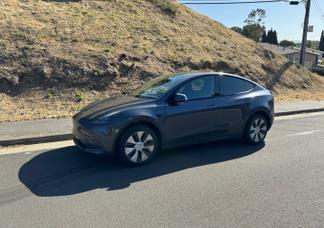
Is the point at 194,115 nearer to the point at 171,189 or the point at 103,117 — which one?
the point at 103,117

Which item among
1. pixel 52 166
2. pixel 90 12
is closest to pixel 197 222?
pixel 52 166

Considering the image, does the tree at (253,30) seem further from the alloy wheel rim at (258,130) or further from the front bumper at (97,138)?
the front bumper at (97,138)

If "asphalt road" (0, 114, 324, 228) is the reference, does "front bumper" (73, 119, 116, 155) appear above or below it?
above

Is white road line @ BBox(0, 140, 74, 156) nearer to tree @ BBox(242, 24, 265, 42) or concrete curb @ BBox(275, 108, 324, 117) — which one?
concrete curb @ BBox(275, 108, 324, 117)

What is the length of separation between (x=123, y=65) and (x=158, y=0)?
30.1 feet

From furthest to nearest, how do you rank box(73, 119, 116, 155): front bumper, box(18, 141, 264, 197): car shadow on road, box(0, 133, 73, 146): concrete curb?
box(0, 133, 73, 146): concrete curb
box(73, 119, 116, 155): front bumper
box(18, 141, 264, 197): car shadow on road

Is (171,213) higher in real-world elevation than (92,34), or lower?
lower

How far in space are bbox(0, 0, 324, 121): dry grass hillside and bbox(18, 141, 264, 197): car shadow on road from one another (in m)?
3.56

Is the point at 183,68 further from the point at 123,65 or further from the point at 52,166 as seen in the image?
the point at 52,166

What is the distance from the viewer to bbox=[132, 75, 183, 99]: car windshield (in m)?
6.60

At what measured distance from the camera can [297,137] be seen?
8578mm

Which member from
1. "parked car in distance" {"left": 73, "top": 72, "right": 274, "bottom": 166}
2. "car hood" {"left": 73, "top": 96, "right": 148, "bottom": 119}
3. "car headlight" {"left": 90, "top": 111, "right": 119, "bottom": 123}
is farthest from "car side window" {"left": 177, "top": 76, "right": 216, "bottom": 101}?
"car headlight" {"left": 90, "top": 111, "right": 119, "bottom": 123}

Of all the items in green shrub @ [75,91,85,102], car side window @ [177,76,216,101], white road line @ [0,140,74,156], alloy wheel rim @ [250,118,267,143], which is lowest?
white road line @ [0,140,74,156]

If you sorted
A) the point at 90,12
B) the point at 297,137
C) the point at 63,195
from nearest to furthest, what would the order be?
the point at 63,195
the point at 297,137
the point at 90,12
